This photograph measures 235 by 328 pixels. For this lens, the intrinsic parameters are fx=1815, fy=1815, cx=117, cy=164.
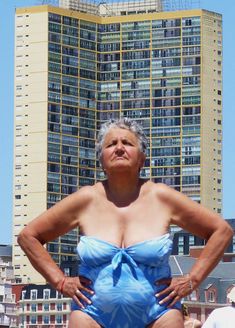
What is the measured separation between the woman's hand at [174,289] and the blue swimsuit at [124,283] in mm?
27

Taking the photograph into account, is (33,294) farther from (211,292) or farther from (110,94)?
(110,94)

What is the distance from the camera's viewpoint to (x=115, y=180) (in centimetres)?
737

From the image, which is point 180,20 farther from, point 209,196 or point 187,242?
point 187,242

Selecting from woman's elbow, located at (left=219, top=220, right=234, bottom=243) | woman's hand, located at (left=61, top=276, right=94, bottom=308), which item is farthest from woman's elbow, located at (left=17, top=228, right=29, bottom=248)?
woman's elbow, located at (left=219, top=220, right=234, bottom=243)

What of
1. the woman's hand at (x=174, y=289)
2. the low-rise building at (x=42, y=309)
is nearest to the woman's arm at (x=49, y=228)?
the woman's hand at (x=174, y=289)

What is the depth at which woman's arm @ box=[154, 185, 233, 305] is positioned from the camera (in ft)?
A: 23.8

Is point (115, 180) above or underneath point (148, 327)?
above

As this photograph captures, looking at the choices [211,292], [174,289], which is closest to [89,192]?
[174,289]

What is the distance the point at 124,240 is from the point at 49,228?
325 mm

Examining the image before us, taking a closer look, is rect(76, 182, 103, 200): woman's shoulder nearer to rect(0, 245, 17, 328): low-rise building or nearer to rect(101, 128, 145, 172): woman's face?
rect(101, 128, 145, 172): woman's face

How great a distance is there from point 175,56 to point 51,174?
1933cm

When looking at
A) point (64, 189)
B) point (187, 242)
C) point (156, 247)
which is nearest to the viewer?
point (156, 247)

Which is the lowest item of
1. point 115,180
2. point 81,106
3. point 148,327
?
point 148,327

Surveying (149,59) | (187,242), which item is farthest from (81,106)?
(187,242)
